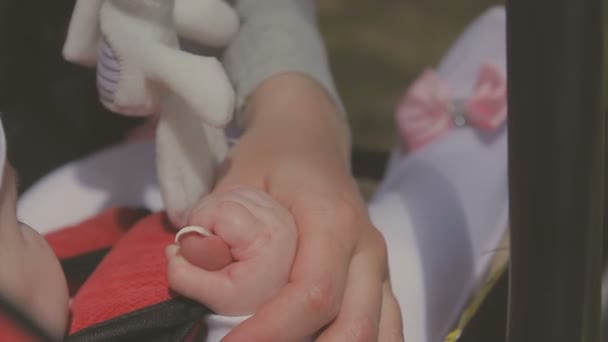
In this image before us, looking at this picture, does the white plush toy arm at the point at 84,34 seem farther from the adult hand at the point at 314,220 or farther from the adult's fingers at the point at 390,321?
the adult's fingers at the point at 390,321

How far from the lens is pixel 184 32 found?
0.48 meters

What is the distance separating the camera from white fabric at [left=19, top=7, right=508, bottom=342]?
0.59m

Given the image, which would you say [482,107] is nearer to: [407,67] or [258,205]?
[258,205]

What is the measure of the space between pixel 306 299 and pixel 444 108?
1.24 ft

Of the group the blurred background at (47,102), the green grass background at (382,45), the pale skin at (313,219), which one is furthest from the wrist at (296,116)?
the green grass background at (382,45)

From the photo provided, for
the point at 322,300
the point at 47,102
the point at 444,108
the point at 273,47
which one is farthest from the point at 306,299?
the point at 47,102

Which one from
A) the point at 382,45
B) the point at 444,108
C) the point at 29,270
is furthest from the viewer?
the point at 382,45

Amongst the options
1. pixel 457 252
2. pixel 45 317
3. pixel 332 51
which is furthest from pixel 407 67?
pixel 45 317

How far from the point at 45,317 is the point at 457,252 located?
305 millimetres

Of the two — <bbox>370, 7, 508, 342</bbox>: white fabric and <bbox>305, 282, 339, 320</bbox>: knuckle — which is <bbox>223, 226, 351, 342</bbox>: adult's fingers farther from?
<bbox>370, 7, 508, 342</bbox>: white fabric

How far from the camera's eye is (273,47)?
667 millimetres

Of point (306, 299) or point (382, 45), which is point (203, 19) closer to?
point (306, 299)

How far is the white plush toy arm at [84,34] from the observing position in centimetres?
48

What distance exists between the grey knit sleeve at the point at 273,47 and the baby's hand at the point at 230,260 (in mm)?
215
